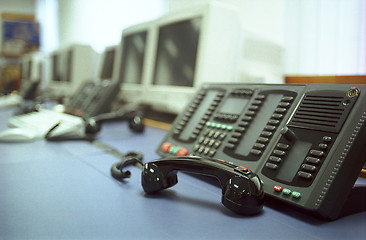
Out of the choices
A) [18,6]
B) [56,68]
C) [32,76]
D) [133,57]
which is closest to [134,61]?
[133,57]

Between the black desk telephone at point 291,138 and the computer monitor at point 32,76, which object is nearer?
the black desk telephone at point 291,138

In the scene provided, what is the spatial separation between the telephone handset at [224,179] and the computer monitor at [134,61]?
101 centimetres

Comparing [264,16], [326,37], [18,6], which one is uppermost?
[18,6]

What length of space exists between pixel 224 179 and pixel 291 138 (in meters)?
0.13

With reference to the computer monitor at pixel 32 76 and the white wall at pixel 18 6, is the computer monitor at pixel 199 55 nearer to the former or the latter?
the computer monitor at pixel 32 76

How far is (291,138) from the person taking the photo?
1.65 feet

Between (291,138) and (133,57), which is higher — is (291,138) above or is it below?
below

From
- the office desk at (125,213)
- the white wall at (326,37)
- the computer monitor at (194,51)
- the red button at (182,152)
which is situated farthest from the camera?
the white wall at (326,37)

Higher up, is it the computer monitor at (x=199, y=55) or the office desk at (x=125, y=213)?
the computer monitor at (x=199, y=55)

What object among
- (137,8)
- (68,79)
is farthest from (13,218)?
(137,8)

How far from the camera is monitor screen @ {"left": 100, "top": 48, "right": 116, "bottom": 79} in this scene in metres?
2.05

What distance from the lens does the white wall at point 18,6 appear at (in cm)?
613

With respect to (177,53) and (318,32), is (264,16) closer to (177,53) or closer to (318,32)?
(318,32)

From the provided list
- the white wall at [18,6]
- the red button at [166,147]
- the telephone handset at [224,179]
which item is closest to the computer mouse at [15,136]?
the red button at [166,147]
